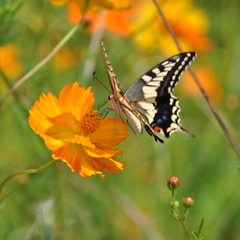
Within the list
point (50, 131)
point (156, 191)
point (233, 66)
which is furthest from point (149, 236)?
point (233, 66)

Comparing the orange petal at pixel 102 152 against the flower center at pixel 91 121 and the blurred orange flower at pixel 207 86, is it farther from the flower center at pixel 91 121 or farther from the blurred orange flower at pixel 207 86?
the blurred orange flower at pixel 207 86

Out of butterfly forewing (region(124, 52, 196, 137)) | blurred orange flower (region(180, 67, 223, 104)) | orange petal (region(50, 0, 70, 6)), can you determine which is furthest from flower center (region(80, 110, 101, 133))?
blurred orange flower (region(180, 67, 223, 104))

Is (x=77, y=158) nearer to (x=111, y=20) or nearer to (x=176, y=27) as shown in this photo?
(x=111, y=20)

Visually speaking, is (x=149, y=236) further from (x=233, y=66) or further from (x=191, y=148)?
(x=233, y=66)

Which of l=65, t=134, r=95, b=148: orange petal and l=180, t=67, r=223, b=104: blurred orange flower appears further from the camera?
l=180, t=67, r=223, b=104: blurred orange flower

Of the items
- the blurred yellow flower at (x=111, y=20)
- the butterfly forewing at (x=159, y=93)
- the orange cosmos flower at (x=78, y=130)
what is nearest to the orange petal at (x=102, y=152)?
the orange cosmos flower at (x=78, y=130)

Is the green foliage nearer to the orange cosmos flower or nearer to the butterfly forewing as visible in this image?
the orange cosmos flower
